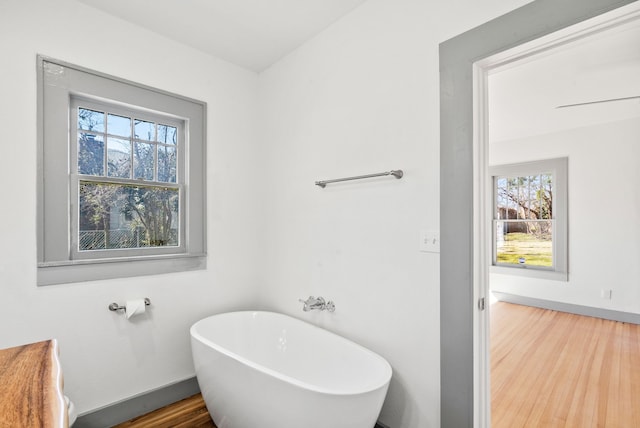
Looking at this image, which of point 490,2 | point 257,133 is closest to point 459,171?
point 490,2

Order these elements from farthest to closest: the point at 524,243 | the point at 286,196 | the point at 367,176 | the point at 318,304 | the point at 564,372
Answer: the point at 524,243
the point at 564,372
the point at 286,196
the point at 318,304
the point at 367,176

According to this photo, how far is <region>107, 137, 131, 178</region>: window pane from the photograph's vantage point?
2.07 meters

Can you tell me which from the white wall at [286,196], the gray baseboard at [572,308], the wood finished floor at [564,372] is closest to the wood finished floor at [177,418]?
the white wall at [286,196]

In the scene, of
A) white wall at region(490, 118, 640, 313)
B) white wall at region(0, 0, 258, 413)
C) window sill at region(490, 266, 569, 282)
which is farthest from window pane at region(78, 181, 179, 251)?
white wall at region(490, 118, 640, 313)

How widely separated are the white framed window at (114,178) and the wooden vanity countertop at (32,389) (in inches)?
49.4

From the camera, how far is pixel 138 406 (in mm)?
2045

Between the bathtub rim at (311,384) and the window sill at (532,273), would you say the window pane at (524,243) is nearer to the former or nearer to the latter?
the window sill at (532,273)

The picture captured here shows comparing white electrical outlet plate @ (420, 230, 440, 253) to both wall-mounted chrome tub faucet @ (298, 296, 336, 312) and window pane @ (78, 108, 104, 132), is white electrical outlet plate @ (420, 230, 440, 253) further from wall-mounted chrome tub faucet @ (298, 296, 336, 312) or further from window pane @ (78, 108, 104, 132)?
window pane @ (78, 108, 104, 132)

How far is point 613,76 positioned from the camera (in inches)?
105

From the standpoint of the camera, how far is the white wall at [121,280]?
1.68 m

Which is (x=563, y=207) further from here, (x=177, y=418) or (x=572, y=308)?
(x=177, y=418)

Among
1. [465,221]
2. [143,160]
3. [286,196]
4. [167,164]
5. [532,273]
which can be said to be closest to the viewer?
[465,221]

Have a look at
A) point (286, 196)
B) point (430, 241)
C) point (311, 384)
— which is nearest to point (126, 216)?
point (286, 196)

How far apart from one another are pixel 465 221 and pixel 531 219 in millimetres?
4195
